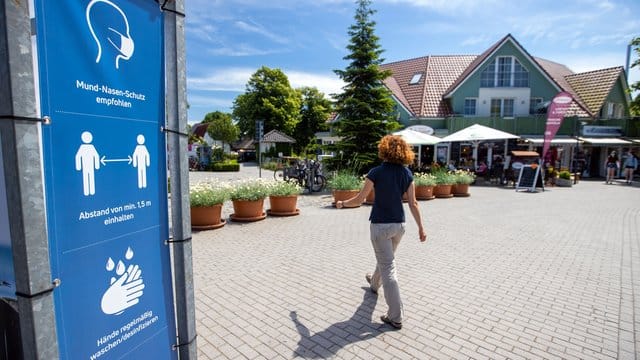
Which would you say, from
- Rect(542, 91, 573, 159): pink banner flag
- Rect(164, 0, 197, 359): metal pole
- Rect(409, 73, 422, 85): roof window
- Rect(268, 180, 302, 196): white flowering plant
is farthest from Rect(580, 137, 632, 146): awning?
Rect(164, 0, 197, 359): metal pole

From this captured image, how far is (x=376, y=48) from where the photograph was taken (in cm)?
1535

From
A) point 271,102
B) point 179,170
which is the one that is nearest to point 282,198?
point 179,170

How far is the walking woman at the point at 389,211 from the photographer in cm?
355

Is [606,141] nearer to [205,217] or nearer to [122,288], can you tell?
[205,217]

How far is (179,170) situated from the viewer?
2.11m

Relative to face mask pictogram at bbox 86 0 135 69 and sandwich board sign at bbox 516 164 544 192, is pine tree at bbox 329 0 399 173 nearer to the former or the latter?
sandwich board sign at bbox 516 164 544 192

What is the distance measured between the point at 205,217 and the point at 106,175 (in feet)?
19.9

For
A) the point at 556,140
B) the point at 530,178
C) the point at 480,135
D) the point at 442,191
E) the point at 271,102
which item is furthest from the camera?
the point at 271,102

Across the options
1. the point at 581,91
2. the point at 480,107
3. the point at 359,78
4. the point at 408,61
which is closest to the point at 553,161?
the point at 480,107

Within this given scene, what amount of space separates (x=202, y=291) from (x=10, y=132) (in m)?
3.52

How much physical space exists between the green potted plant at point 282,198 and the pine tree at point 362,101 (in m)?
6.06

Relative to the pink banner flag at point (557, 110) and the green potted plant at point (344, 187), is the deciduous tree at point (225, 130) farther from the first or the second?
the green potted plant at point (344, 187)

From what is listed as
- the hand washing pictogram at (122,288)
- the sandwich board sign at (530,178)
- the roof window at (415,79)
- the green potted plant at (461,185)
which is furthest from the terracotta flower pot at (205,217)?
the roof window at (415,79)

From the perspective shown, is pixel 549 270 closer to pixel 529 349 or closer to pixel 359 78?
pixel 529 349
